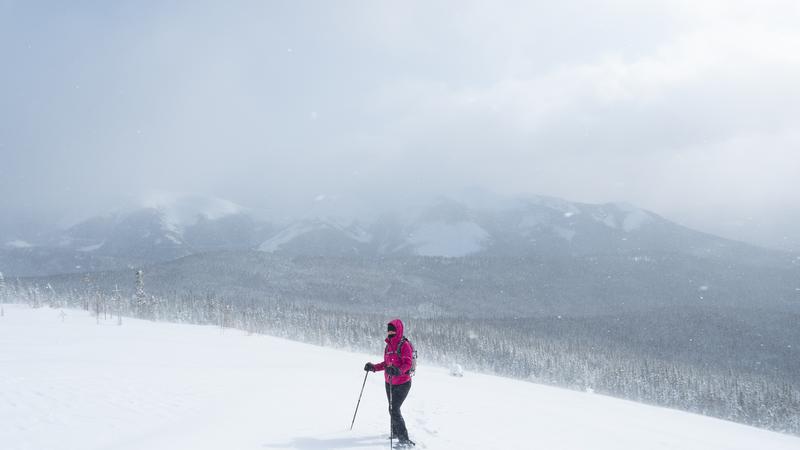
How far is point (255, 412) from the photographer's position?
48.1ft

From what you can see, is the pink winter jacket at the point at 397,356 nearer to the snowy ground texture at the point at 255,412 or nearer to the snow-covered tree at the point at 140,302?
the snowy ground texture at the point at 255,412

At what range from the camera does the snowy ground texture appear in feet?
39.0

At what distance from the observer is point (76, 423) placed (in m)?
12.4

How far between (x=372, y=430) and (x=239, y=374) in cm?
1100

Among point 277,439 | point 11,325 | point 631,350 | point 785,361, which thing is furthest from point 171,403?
point 785,361

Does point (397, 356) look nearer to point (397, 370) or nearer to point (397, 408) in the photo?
point (397, 370)

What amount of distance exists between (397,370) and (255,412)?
5786 mm

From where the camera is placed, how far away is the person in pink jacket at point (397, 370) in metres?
11.8

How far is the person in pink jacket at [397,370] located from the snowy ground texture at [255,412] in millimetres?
792

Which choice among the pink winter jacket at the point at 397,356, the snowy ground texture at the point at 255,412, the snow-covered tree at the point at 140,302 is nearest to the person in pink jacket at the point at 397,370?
the pink winter jacket at the point at 397,356

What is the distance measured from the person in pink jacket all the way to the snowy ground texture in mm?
792

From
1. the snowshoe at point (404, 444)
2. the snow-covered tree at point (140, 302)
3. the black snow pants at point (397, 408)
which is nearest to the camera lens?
the snowshoe at point (404, 444)

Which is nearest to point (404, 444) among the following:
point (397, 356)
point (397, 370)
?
point (397, 370)

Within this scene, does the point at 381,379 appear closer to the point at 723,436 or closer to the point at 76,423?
the point at 76,423
